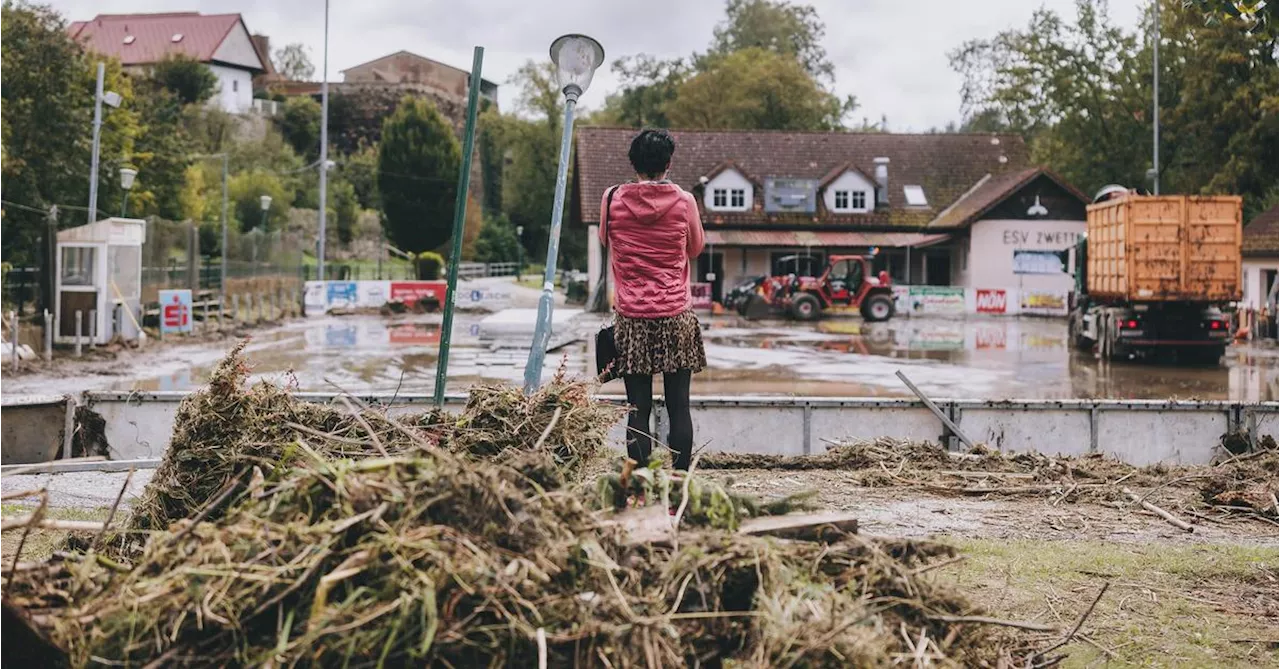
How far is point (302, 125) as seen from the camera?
101 m

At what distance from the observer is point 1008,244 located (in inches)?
2232

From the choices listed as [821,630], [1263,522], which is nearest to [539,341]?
[1263,522]

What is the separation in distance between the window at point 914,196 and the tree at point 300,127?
2055 inches

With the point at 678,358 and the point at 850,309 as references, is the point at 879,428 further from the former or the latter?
the point at 850,309

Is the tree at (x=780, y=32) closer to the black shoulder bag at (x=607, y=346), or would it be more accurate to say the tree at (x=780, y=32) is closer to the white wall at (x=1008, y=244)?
the white wall at (x=1008, y=244)

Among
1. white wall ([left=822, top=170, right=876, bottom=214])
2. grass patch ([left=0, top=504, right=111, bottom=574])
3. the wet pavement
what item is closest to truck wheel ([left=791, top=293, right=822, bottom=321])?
the wet pavement

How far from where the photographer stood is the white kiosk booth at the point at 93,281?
88.5ft

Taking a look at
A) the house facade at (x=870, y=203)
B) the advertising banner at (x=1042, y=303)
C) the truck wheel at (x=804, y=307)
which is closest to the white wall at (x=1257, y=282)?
the advertising banner at (x=1042, y=303)

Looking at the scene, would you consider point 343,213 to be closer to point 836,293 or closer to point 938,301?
point 938,301

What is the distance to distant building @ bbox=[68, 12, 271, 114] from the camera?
108812mm

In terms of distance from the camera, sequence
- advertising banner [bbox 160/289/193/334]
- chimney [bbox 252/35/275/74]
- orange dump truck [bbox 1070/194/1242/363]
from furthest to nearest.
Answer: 1. chimney [bbox 252/35/275/74]
2. advertising banner [bbox 160/289/193/334]
3. orange dump truck [bbox 1070/194/1242/363]

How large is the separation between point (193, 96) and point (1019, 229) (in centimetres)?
5766

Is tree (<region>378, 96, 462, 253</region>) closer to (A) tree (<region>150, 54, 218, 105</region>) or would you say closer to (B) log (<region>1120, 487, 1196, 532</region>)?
(A) tree (<region>150, 54, 218, 105</region>)

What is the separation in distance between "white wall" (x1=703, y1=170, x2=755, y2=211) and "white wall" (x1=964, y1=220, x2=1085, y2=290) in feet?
30.8
